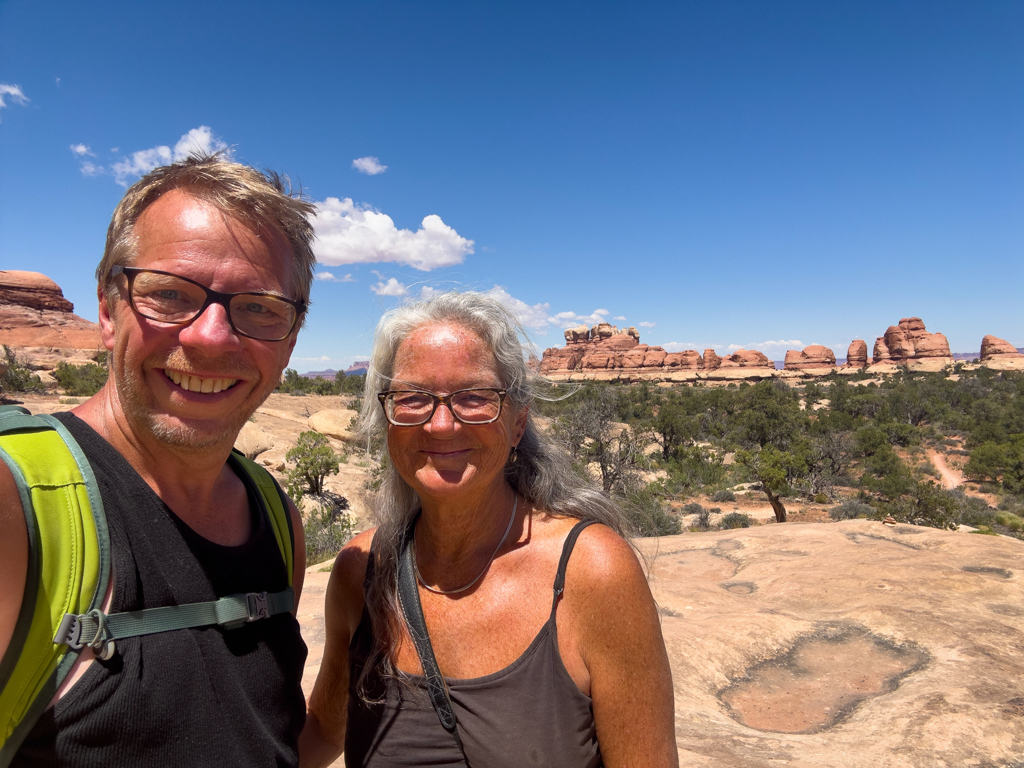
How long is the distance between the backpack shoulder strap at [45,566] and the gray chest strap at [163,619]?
2 centimetres

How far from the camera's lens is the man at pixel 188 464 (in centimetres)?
106

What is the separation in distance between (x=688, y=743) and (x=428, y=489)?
2990 millimetres

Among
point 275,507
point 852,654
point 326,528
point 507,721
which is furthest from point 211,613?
point 326,528

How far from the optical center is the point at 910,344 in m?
75.2

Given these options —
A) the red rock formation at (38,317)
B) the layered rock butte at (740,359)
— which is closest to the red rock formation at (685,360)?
the layered rock butte at (740,359)

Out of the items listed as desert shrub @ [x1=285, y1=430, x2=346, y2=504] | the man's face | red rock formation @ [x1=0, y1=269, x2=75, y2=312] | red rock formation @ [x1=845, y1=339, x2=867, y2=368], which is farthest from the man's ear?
red rock formation @ [x1=845, y1=339, x2=867, y2=368]

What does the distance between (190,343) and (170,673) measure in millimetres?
703

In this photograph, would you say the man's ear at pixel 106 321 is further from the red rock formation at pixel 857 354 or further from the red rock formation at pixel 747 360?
the red rock formation at pixel 857 354

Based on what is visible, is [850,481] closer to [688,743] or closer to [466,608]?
[688,743]

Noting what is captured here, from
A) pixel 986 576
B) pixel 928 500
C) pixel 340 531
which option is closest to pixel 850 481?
pixel 928 500

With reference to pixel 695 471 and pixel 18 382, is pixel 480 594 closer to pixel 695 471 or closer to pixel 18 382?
pixel 695 471

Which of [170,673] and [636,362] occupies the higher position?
[636,362]

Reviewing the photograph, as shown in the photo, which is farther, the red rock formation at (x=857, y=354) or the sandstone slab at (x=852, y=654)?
the red rock formation at (x=857, y=354)

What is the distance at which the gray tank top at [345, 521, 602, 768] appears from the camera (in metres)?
1.39
